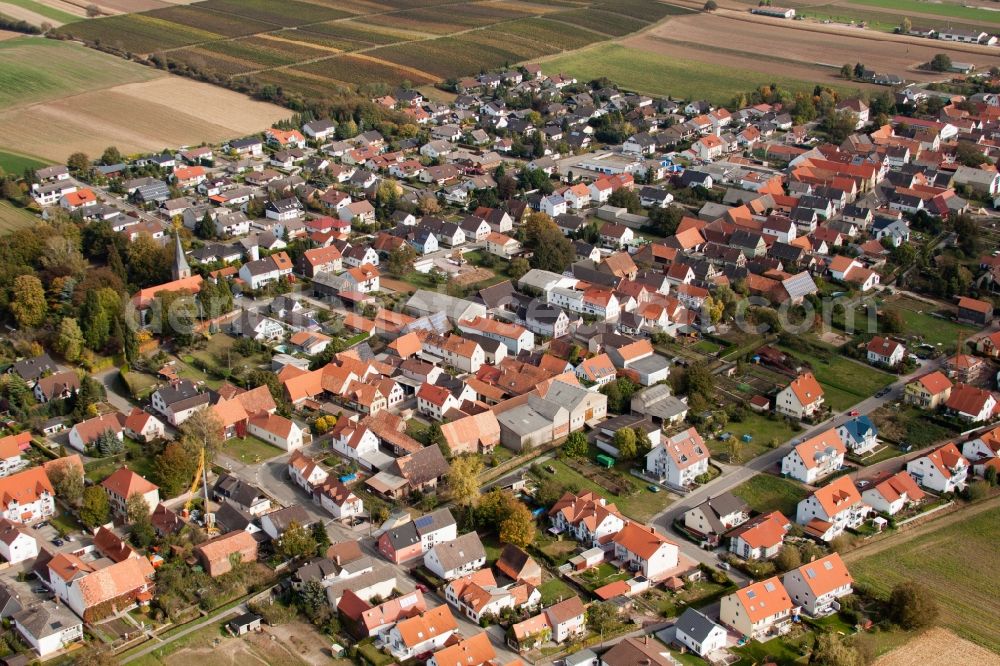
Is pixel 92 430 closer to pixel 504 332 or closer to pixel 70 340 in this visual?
pixel 70 340

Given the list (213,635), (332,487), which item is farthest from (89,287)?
(213,635)

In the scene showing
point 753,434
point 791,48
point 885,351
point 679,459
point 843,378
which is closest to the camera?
point 679,459

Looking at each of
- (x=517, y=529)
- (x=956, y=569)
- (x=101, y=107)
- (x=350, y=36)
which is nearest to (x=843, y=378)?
(x=956, y=569)

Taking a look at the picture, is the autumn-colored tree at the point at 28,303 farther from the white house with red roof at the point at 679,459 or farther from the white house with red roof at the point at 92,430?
the white house with red roof at the point at 679,459

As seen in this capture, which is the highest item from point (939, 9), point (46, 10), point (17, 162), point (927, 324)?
point (939, 9)

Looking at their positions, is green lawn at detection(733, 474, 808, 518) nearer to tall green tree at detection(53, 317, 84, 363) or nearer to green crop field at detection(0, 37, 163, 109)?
tall green tree at detection(53, 317, 84, 363)
